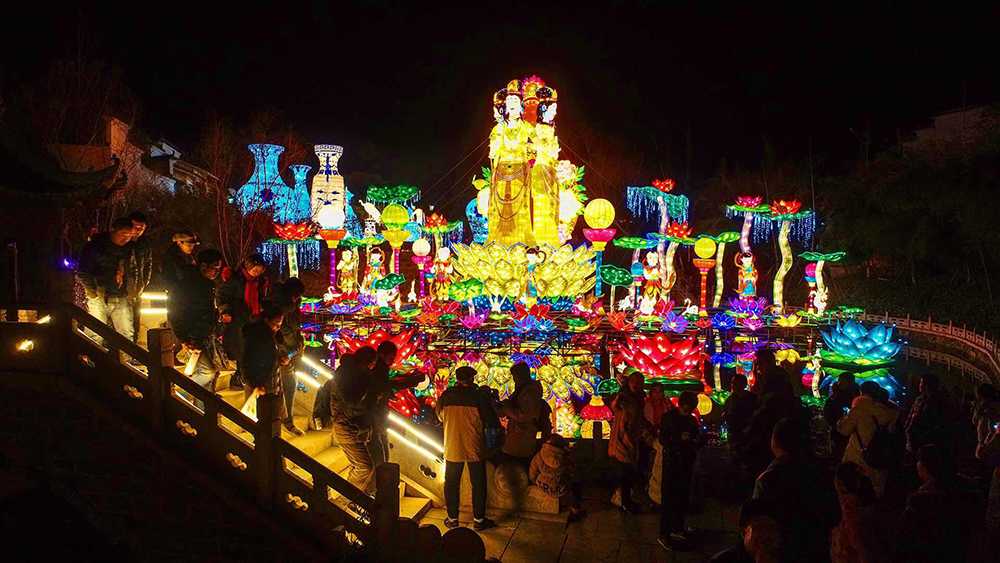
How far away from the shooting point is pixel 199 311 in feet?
18.2

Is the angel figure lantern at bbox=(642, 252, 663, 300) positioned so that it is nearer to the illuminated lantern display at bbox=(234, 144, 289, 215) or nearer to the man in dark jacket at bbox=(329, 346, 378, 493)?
the illuminated lantern display at bbox=(234, 144, 289, 215)

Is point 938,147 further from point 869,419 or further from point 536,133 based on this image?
point 869,419

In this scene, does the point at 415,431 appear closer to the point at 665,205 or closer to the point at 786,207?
the point at 786,207

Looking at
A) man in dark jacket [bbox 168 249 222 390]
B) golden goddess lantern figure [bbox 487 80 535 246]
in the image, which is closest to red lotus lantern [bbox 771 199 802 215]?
golden goddess lantern figure [bbox 487 80 535 246]

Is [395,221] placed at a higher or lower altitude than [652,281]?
higher

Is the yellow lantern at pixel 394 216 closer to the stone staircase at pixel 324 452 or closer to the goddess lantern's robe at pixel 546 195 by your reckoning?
the goddess lantern's robe at pixel 546 195

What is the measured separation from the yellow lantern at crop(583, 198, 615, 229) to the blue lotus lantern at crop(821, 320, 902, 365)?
5.12 m

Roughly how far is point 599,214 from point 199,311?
10.5 m

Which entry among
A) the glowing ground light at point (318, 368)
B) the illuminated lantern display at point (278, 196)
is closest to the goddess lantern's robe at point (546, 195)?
the illuminated lantern display at point (278, 196)

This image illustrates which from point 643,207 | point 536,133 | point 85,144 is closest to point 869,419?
point 536,133

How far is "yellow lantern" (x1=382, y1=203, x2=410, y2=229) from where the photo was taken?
1566cm

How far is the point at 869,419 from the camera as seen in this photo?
15.6 feet

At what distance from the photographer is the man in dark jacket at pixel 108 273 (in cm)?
532

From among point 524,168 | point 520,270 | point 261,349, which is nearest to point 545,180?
point 524,168
